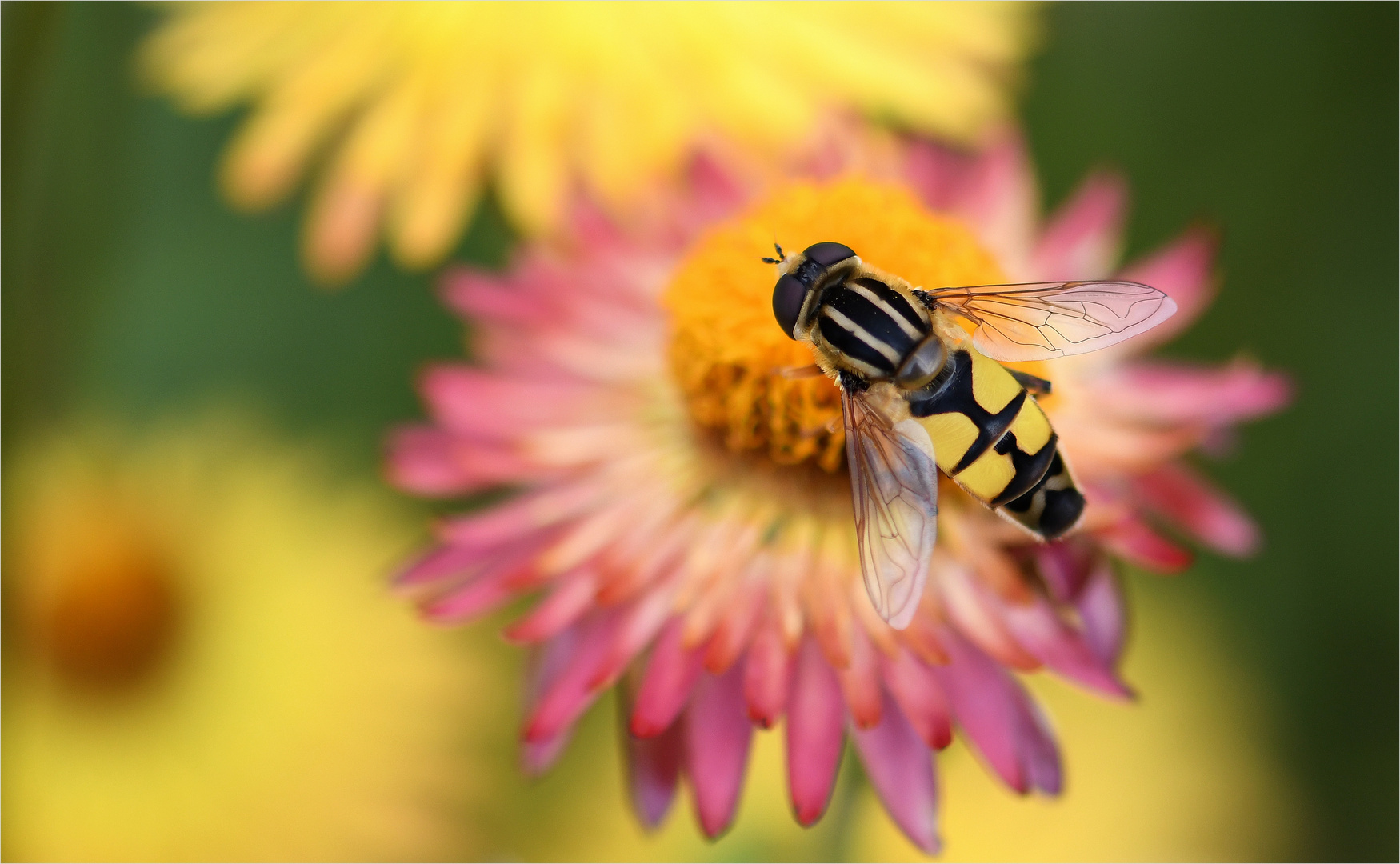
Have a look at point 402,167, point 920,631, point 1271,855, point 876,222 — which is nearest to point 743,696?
point 920,631

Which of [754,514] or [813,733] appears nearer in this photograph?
[813,733]

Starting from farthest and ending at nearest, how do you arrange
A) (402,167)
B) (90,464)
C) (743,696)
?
(90,464)
(402,167)
(743,696)

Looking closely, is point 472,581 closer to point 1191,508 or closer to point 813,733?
point 813,733

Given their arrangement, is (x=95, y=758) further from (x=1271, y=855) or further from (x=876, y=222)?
(x=1271, y=855)

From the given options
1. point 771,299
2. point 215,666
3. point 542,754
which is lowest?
point 215,666

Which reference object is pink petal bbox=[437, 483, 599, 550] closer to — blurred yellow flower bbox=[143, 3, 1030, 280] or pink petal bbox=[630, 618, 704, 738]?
pink petal bbox=[630, 618, 704, 738]

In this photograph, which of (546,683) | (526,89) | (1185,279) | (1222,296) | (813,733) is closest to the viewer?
(813,733)

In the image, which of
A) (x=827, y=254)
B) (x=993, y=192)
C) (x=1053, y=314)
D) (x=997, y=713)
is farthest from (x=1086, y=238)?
(x=997, y=713)
